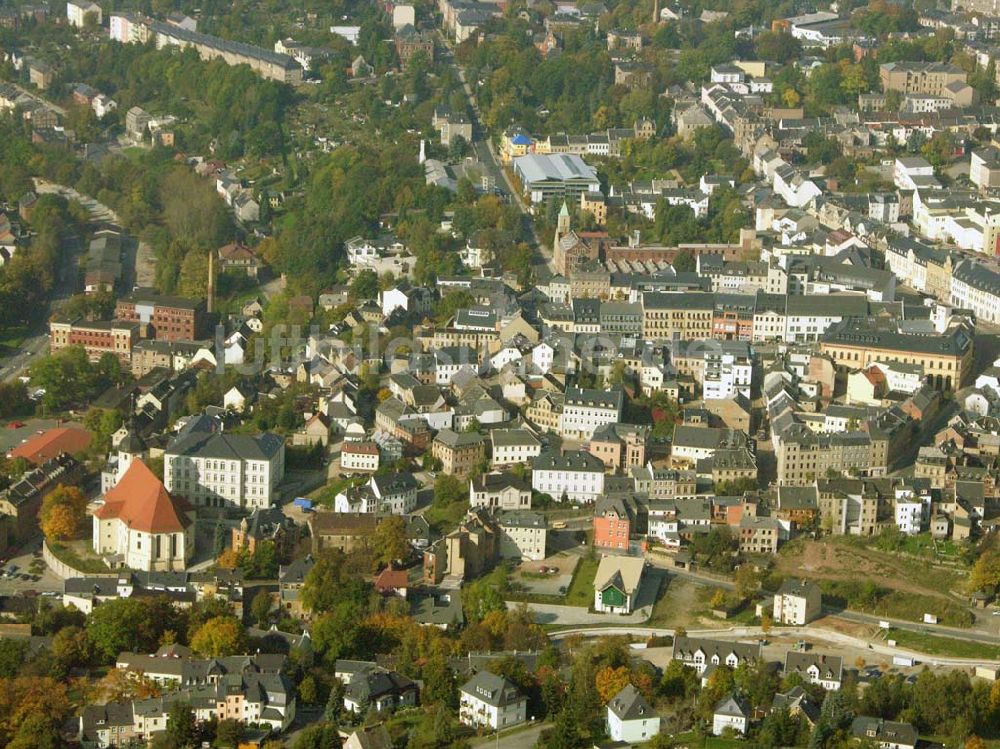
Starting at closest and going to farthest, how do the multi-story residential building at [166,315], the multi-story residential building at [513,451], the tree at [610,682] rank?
the tree at [610,682]
the multi-story residential building at [513,451]
the multi-story residential building at [166,315]

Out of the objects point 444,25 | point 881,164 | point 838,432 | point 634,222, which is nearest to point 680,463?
point 838,432

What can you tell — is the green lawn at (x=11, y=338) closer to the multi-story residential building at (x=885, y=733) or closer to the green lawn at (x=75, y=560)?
the green lawn at (x=75, y=560)

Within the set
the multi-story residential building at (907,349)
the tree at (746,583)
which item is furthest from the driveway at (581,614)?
the multi-story residential building at (907,349)

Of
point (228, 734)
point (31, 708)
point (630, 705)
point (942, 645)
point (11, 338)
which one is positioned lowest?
point (228, 734)

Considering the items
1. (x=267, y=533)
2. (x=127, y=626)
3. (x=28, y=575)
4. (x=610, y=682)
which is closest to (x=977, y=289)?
(x=267, y=533)

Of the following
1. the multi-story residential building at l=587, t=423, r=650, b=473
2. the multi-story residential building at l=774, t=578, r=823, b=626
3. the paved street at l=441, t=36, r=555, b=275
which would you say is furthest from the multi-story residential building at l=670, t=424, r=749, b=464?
the paved street at l=441, t=36, r=555, b=275

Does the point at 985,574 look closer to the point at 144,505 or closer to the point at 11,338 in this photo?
the point at 144,505
